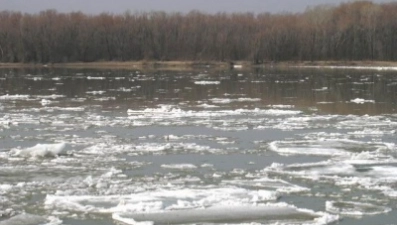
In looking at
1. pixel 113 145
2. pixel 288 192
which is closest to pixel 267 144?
pixel 113 145

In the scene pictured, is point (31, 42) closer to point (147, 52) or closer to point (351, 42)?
point (147, 52)

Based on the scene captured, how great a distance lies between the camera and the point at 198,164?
11.2 metres

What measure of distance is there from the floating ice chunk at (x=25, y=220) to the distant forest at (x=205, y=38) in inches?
2664

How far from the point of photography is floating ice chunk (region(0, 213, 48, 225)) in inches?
296

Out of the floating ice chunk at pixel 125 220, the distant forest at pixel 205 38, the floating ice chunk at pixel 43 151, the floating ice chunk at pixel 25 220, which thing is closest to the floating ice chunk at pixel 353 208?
the floating ice chunk at pixel 125 220

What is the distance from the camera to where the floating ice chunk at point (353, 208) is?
26.5ft

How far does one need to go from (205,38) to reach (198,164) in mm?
74238

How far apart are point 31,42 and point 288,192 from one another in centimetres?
7506

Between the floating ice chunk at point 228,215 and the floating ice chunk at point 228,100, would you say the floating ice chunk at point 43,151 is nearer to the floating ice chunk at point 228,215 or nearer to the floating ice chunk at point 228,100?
the floating ice chunk at point 228,215

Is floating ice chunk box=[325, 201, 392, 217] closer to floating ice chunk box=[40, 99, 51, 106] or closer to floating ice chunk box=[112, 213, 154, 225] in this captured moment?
floating ice chunk box=[112, 213, 154, 225]

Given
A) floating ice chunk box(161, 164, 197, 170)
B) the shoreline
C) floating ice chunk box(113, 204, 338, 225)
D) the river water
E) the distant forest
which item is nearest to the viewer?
floating ice chunk box(113, 204, 338, 225)

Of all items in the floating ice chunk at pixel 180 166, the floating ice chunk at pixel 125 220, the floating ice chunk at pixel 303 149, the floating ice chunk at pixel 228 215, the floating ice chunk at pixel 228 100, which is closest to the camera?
the floating ice chunk at pixel 125 220

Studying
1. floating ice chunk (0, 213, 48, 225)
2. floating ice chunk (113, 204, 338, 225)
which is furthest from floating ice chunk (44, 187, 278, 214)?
floating ice chunk (0, 213, 48, 225)

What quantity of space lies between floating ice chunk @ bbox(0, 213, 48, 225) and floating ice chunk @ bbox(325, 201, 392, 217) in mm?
3345
